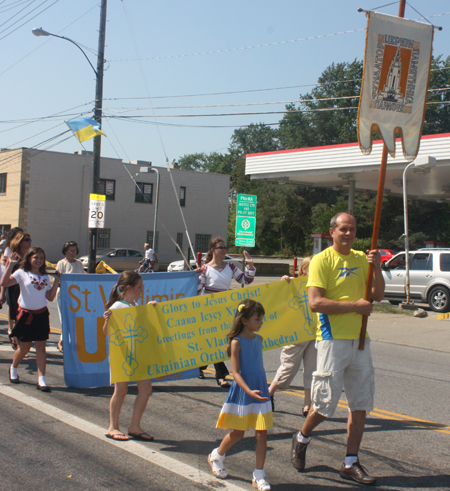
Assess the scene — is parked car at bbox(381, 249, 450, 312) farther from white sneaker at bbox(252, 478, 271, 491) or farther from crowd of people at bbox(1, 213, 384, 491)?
white sneaker at bbox(252, 478, 271, 491)

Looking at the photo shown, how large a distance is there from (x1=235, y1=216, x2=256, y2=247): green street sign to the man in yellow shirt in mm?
10562

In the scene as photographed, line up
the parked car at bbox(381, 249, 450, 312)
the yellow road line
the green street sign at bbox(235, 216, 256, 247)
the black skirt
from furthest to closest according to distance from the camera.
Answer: the parked car at bbox(381, 249, 450, 312) < the green street sign at bbox(235, 216, 256, 247) < the black skirt < the yellow road line

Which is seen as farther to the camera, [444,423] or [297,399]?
[297,399]

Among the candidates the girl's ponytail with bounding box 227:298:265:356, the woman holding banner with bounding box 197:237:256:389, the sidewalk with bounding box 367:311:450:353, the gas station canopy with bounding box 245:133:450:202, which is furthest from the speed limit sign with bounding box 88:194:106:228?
the girl's ponytail with bounding box 227:298:265:356

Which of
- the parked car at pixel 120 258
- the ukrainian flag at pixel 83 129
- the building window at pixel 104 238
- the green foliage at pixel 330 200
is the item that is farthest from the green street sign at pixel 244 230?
the green foliage at pixel 330 200

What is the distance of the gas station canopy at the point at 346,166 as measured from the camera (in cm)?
2000

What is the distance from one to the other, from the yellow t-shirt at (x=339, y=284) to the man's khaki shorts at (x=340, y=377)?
8 centimetres

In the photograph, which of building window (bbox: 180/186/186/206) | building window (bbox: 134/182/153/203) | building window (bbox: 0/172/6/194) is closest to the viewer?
building window (bbox: 0/172/6/194)

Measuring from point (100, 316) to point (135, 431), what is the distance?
6.62 ft

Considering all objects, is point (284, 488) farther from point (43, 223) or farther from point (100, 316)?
point (43, 223)

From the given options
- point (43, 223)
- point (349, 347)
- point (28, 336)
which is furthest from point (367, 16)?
point (43, 223)

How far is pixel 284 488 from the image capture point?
401cm

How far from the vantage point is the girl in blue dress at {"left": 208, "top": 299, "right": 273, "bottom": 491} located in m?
4.07

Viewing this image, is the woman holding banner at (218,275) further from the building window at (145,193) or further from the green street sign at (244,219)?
the building window at (145,193)
